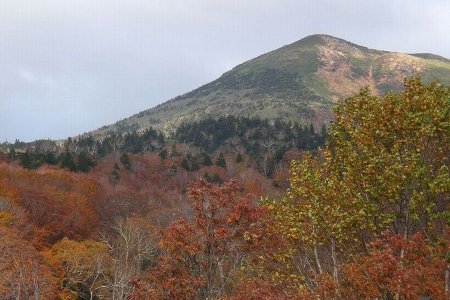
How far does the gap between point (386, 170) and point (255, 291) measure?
5629mm

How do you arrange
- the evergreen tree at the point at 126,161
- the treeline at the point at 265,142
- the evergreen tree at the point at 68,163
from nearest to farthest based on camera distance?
the evergreen tree at the point at 68,163, the evergreen tree at the point at 126,161, the treeline at the point at 265,142

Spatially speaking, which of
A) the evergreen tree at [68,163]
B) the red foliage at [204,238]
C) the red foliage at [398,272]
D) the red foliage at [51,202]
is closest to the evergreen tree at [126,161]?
the evergreen tree at [68,163]

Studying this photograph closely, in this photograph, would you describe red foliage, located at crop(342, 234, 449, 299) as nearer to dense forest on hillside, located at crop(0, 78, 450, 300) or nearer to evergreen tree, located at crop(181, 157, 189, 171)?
dense forest on hillside, located at crop(0, 78, 450, 300)

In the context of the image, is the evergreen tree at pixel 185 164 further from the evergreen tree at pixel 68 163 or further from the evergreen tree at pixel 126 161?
the evergreen tree at pixel 68 163

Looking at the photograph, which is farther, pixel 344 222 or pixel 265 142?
pixel 265 142

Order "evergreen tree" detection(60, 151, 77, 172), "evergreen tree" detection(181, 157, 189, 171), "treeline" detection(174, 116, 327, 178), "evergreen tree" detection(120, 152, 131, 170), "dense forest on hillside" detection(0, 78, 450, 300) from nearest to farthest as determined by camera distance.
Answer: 1. "dense forest on hillside" detection(0, 78, 450, 300)
2. "evergreen tree" detection(60, 151, 77, 172)
3. "evergreen tree" detection(120, 152, 131, 170)
4. "evergreen tree" detection(181, 157, 189, 171)
5. "treeline" detection(174, 116, 327, 178)

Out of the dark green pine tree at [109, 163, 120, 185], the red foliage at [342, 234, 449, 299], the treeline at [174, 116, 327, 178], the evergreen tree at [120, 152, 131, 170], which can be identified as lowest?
the treeline at [174, 116, 327, 178]

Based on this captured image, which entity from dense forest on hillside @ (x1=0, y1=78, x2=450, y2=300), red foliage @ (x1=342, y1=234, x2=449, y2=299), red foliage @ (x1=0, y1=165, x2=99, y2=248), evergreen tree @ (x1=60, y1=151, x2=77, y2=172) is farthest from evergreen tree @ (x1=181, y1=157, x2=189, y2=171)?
red foliage @ (x1=342, y1=234, x2=449, y2=299)

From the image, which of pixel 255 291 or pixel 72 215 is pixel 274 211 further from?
pixel 72 215

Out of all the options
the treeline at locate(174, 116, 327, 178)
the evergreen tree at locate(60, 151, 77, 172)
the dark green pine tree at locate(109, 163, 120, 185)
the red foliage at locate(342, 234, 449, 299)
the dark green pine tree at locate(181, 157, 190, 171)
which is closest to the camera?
the red foliage at locate(342, 234, 449, 299)

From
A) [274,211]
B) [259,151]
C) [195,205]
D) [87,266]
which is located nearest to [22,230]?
[87,266]

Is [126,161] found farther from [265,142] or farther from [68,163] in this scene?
[265,142]

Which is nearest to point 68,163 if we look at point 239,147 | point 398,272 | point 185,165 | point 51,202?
point 185,165

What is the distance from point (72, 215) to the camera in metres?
80.9
